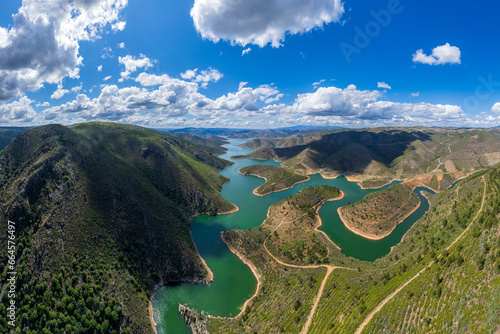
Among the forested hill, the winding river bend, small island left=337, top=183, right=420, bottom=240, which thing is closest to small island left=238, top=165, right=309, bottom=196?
the winding river bend

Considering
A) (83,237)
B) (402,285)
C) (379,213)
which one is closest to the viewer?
(402,285)

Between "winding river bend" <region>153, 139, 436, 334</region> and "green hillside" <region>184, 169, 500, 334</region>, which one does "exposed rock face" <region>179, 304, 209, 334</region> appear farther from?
"winding river bend" <region>153, 139, 436, 334</region>

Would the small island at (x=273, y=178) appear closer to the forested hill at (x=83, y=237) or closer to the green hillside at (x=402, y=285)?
the forested hill at (x=83, y=237)

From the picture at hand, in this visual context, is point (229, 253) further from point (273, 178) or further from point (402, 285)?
point (273, 178)

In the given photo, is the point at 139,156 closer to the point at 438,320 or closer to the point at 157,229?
the point at 157,229

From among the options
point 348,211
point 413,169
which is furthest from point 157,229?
point 413,169

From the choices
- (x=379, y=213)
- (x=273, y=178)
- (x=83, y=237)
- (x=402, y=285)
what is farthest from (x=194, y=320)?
(x=273, y=178)
